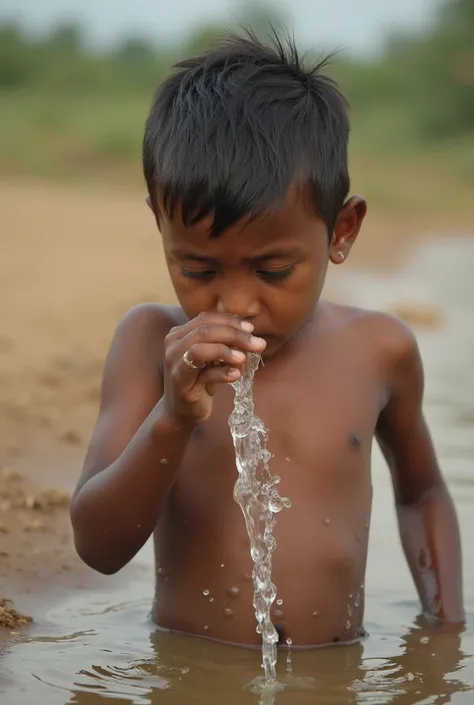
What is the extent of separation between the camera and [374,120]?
69.4ft

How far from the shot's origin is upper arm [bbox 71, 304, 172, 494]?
284 centimetres

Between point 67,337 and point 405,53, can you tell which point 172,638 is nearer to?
point 67,337

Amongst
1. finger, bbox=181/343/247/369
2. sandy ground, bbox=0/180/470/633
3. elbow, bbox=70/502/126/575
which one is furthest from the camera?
sandy ground, bbox=0/180/470/633

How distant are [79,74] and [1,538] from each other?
22.4m

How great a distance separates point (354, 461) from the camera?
9.73 feet

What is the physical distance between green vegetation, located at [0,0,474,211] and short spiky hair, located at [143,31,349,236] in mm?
12664

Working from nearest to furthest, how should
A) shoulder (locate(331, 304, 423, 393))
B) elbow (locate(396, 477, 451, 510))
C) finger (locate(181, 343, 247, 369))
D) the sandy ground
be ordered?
finger (locate(181, 343, 247, 369)) → shoulder (locate(331, 304, 423, 393)) → elbow (locate(396, 477, 451, 510)) → the sandy ground

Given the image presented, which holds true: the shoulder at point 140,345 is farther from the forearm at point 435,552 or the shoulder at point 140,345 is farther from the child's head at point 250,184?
the forearm at point 435,552

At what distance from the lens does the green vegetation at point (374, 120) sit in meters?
17.5

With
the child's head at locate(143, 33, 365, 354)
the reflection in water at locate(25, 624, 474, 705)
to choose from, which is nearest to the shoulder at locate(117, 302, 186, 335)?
the child's head at locate(143, 33, 365, 354)

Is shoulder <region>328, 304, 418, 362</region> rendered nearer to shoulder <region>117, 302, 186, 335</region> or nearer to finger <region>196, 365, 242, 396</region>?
shoulder <region>117, 302, 186, 335</region>

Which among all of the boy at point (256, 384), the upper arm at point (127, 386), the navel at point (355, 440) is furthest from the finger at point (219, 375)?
the navel at point (355, 440)

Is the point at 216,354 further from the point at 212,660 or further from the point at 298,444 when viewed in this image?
the point at 212,660

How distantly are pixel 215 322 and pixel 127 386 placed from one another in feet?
1.75
